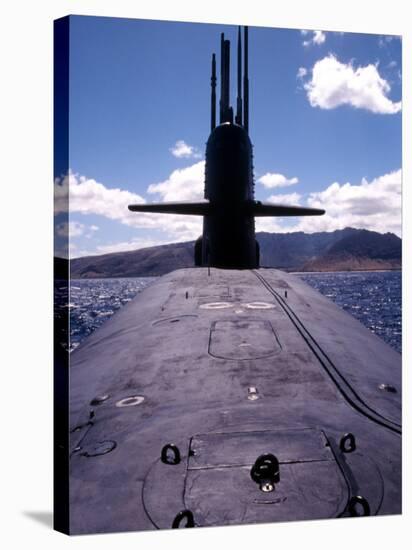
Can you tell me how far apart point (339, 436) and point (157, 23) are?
509cm

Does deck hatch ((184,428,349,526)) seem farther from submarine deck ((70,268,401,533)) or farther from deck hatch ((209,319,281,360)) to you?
deck hatch ((209,319,281,360))

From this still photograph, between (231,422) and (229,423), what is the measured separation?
0.10 ft

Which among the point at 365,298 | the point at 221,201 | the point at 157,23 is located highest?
the point at 157,23

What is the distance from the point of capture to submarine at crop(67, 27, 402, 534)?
4348 millimetres

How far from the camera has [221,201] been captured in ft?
46.2

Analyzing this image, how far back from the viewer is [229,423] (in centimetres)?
522

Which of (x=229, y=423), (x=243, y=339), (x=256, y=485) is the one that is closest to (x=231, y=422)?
(x=229, y=423)

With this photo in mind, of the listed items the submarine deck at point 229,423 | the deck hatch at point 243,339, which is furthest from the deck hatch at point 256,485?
the deck hatch at point 243,339

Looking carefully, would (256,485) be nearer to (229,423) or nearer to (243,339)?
(229,423)

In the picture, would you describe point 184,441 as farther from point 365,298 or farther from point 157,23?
point 365,298

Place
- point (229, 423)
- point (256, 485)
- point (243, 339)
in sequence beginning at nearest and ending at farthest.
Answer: point (256, 485) → point (229, 423) → point (243, 339)

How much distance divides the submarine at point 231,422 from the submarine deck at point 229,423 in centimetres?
1

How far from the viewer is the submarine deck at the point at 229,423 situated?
435cm

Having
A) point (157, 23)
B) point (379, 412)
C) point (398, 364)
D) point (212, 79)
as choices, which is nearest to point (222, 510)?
point (379, 412)
